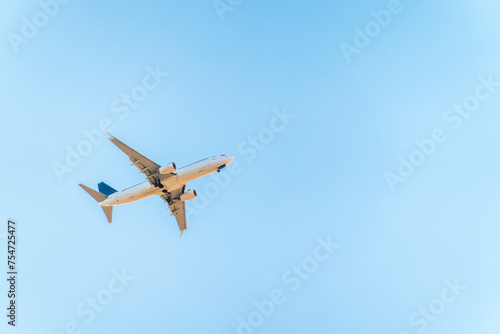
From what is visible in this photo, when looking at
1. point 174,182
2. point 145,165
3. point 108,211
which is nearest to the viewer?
point 145,165

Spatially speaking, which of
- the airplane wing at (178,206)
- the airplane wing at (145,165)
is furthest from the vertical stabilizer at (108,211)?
the airplane wing at (145,165)

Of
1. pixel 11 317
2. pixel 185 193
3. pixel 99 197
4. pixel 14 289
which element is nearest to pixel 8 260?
pixel 14 289

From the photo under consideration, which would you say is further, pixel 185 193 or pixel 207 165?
pixel 185 193

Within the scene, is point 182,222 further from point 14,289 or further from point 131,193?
point 14,289

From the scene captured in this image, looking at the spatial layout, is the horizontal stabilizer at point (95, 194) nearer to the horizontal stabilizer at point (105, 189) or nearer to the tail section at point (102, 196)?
the tail section at point (102, 196)

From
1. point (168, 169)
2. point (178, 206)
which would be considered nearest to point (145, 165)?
point (168, 169)

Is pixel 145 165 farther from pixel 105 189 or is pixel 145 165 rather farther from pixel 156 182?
pixel 105 189

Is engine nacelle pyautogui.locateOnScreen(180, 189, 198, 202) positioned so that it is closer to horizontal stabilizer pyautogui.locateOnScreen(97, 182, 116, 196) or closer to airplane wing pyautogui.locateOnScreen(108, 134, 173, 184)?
airplane wing pyautogui.locateOnScreen(108, 134, 173, 184)
